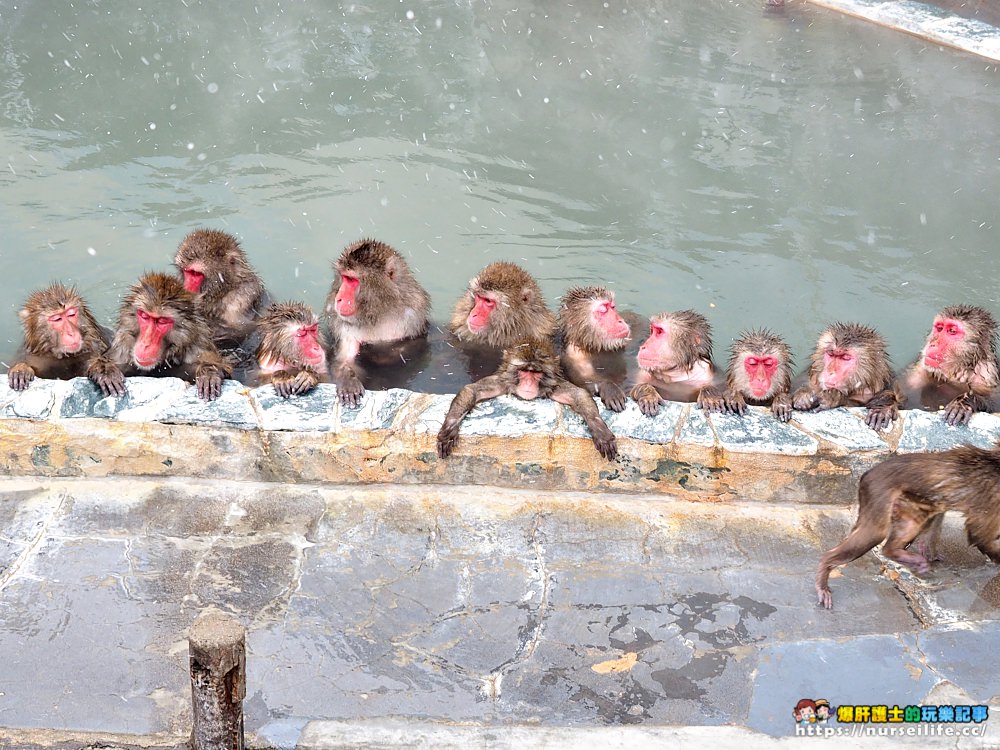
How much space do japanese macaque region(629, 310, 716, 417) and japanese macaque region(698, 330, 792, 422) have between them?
0.23 metres

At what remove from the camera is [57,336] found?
20.0ft

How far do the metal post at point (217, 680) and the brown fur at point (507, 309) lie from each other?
3.40m

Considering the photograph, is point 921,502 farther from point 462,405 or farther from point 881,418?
point 462,405

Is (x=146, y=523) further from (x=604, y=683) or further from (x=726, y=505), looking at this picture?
(x=726, y=505)

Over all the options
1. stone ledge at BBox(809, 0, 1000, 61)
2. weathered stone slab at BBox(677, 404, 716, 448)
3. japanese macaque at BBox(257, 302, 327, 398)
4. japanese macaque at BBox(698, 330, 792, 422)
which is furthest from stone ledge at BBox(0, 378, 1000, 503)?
stone ledge at BBox(809, 0, 1000, 61)

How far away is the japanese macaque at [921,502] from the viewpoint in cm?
467

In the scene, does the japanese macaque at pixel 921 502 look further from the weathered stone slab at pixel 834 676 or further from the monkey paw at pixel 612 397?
the monkey paw at pixel 612 397

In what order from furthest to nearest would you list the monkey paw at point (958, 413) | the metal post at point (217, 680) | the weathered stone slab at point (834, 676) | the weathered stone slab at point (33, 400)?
1. the monkey paw at point (958, 413)
2. the weathered stone slab at point (33, 400)
3. the weathered stone slab at point (834, 676)
4. the metal post at point (217, 680)

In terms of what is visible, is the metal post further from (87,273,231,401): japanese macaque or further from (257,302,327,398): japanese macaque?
(257,302,327,398): japanese macaque

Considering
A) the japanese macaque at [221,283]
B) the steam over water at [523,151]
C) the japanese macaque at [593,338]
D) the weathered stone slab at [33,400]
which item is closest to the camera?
the weathered stone slab at [33,400]

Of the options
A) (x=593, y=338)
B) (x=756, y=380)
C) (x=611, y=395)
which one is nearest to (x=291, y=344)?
(x=593, y=338)

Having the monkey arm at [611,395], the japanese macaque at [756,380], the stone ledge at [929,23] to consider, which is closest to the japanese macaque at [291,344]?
the monkey arm at [611,395]

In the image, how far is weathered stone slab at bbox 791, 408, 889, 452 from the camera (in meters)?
5.21

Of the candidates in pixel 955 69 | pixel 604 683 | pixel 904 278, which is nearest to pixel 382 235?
pixel 904 278
